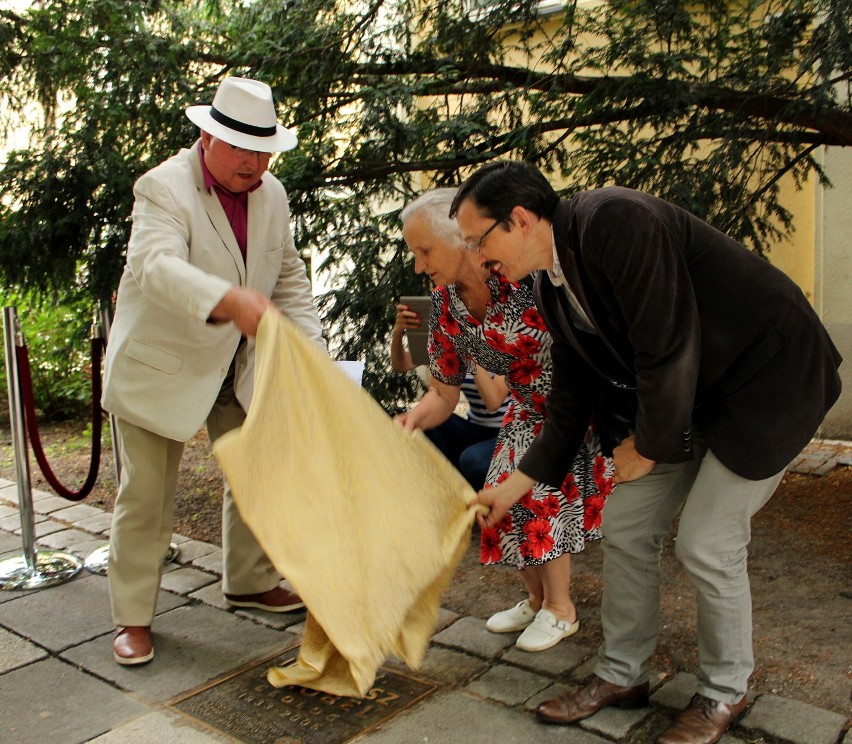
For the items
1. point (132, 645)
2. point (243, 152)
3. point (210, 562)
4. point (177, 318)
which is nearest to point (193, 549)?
point (210, 562)

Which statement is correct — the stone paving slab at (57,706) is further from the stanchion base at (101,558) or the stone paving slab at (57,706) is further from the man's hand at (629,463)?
the man's hand at (629,463)

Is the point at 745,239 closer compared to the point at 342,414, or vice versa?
the point at 342,414

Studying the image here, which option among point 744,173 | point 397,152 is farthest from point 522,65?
point 744,173

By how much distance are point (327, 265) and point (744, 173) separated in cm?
246

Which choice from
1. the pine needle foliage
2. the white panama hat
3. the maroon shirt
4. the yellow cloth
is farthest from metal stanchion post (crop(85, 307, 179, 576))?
the yellow cloth

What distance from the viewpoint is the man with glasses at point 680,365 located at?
2.53m

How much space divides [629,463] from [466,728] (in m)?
1.03

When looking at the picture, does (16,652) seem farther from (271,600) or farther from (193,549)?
(193,549)

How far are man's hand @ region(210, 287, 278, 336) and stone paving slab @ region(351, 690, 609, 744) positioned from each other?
138cm

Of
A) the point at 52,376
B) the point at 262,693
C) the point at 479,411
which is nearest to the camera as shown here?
the point at 262,693

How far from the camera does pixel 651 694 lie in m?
3.17

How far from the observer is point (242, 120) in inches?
138

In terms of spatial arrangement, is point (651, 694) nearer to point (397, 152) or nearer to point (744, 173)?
point (744, 173)

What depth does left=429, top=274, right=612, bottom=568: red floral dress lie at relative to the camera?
349 cm
